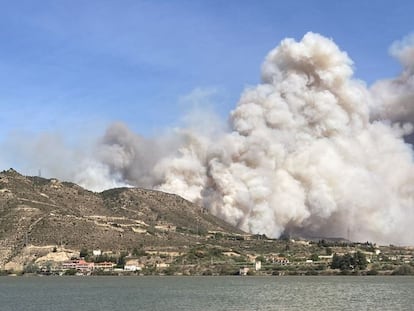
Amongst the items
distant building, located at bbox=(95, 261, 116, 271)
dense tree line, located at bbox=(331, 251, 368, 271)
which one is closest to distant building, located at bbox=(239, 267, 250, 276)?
dense tree line, located at bbox=(331, 251, 368, 271)

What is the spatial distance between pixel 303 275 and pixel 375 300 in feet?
304

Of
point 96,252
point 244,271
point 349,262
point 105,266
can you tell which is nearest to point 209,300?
point 244,271

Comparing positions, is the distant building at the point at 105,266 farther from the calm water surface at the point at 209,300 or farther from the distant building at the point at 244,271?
the calm water surface at the point at 209,300

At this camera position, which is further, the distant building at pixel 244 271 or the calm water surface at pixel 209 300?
the distant building at pixel 244 271

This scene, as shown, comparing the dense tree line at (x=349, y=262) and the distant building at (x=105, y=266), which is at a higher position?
the dense tree line at (x=349, y=262)

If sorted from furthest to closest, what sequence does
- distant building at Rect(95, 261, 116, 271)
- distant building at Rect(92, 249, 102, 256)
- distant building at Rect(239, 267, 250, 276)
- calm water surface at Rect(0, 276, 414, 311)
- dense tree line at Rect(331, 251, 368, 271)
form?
distant building at Rect(92, 249, 102, 256)
distant building at Rect(239, 267, 250, 276)
distant building at Rect(95, 261, 116, 271)
dense tree line at Rect(331, 251, 368, 271)
calm water surface at Rect(0, 276, 414, 311)

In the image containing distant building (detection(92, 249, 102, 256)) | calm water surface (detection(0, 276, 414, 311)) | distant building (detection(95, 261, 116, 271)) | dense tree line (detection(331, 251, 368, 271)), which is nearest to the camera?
calm water surface (detection(0, 276, 414, 311))

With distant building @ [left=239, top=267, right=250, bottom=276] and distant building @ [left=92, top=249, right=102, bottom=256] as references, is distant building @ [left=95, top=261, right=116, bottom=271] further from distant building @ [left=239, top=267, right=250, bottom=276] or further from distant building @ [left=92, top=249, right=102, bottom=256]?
distant building @ [left=239, top=267, right=250, bottom=276]

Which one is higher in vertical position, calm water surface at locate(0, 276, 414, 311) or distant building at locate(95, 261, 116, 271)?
distant building at locate(95, 261, 116, 271)

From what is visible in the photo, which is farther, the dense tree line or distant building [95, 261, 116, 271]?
distant building [95, 261, 116, 271]

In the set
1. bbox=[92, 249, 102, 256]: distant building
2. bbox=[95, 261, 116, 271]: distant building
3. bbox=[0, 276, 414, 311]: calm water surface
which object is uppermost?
bbox=[92, 249, 102, 256]: distant building

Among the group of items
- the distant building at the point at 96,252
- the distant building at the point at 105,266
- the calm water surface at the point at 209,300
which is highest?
the distant building at the point at 96,252

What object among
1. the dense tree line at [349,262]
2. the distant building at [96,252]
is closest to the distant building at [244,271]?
the dense tree line at [349,262]

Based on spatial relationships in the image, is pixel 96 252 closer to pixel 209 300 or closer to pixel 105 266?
pixel 105 266
